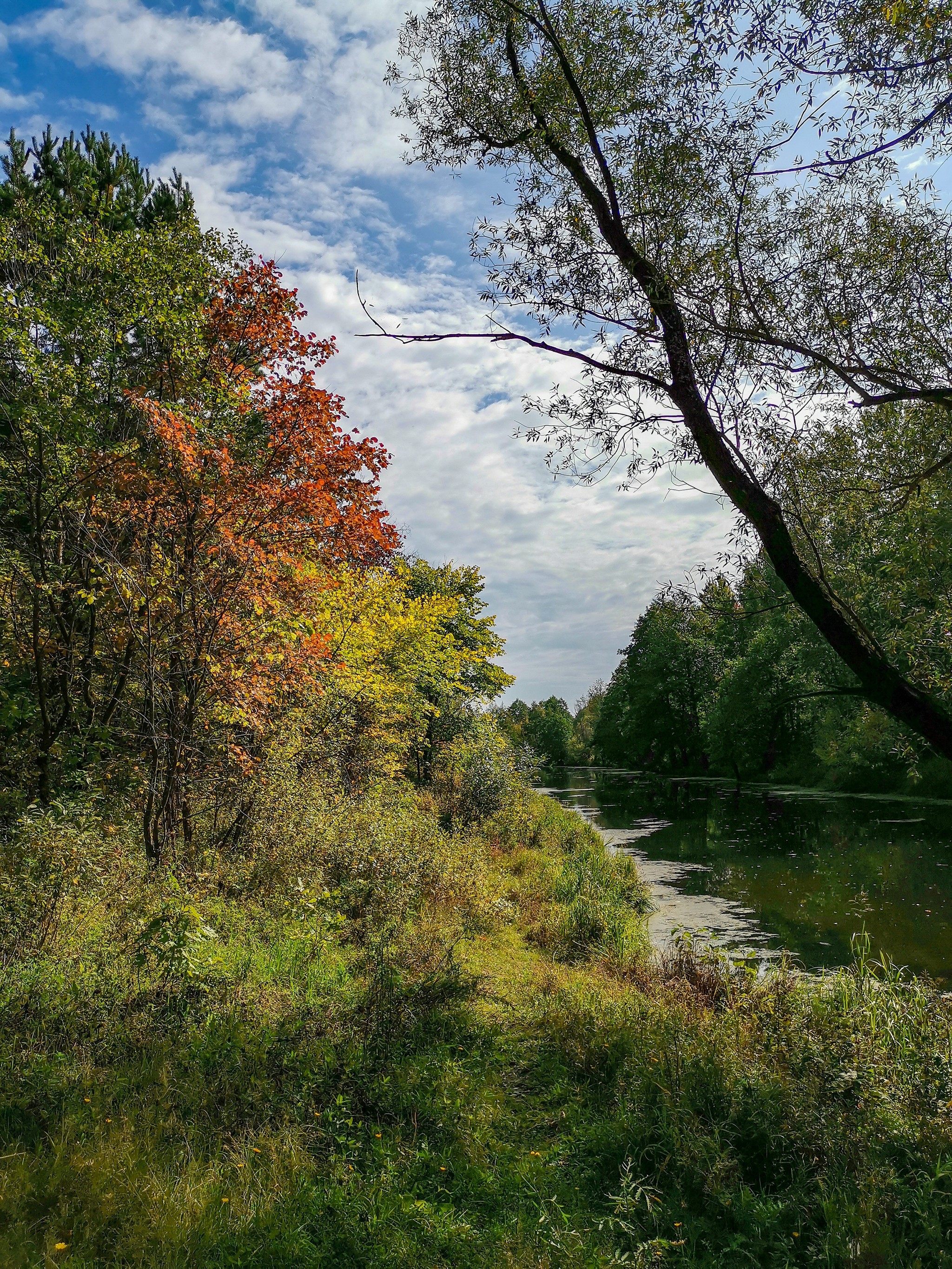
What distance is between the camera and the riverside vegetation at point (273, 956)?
3.70 meters

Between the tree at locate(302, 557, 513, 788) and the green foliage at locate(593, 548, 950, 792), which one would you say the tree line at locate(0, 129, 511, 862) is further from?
the green foliage at locate(593, 548, 950, 792)

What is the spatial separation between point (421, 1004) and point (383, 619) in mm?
10641

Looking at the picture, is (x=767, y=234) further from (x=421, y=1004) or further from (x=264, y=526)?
(x=421, y=1004)

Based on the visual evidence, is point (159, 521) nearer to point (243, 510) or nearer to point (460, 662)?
point (243, 510)

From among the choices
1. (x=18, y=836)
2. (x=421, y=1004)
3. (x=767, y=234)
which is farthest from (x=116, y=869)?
(x=767, y=234)

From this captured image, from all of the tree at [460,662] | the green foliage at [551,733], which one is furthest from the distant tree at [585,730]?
the tree at [460,662]

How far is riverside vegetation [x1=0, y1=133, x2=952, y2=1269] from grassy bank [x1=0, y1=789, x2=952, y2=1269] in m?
0.03

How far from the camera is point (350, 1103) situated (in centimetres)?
473

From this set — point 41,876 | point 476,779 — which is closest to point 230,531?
point 41,876

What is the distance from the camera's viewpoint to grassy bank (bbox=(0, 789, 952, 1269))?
11.6 feet

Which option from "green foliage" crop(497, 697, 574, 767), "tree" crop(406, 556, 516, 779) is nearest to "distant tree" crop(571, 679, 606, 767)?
"green foliage" crop(497, 697, 574, 767)

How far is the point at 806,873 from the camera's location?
52.6 ft

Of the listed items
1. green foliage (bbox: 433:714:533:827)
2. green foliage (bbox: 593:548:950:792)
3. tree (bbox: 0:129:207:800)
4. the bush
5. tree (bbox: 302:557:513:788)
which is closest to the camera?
the bush

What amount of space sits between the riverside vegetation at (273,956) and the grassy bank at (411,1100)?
1.1 inches
